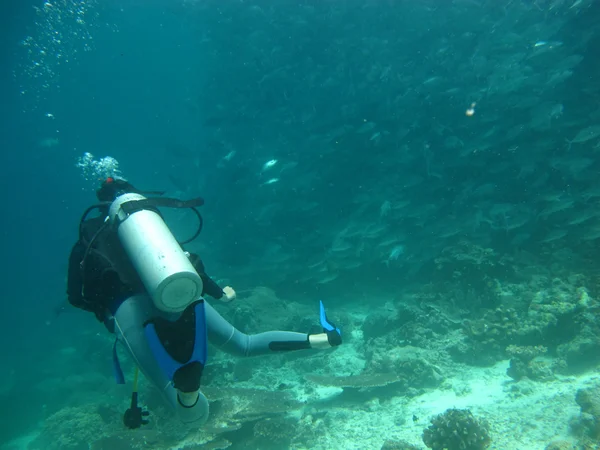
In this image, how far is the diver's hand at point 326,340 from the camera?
3.46 meters

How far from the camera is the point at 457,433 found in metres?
4.83

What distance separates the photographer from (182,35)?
37.1 m

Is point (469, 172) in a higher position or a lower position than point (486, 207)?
higher

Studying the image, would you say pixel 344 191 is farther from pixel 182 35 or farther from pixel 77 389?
pixel 182 35

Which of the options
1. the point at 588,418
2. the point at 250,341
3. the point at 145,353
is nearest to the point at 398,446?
the point at 588,418

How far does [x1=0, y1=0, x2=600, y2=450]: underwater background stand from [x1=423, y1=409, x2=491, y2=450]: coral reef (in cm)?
3

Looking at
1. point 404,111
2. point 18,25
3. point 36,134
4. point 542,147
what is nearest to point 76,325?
point 18,25

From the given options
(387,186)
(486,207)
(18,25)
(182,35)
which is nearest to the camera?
(486,207)

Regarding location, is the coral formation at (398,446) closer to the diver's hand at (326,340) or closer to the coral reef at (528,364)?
the diver's hand at (326,340)

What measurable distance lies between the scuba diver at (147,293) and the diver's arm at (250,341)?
0.50m

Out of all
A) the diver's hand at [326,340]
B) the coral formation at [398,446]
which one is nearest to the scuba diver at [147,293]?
the diver's hand at [326,340]

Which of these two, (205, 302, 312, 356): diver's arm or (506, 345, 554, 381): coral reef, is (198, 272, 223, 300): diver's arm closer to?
A: (205, 302, 312, 356): diver's arm

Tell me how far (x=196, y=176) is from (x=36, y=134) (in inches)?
2200

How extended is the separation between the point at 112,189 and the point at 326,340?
2557mm
